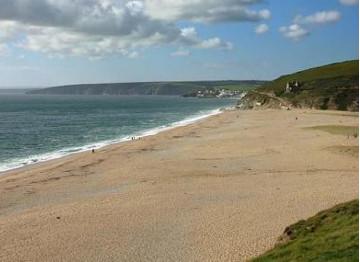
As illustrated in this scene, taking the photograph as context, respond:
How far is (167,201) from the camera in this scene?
80.9 ft

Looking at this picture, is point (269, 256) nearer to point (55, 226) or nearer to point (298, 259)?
point (298, 259)

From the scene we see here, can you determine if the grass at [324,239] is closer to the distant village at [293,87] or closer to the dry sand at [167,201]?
the dry sand at [167,201]

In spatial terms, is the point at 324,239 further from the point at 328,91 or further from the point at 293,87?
the point at 293,87

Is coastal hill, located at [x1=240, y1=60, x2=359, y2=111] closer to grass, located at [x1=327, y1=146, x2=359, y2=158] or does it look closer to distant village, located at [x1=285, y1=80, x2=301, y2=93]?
distant village, located at [x1=285, y1=80, x2=301, y2=93]

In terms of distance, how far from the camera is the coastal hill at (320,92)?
357 ft

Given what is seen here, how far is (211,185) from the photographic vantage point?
1119 inches

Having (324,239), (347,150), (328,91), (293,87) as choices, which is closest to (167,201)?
(324,239)

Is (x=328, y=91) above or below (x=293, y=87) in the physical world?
below

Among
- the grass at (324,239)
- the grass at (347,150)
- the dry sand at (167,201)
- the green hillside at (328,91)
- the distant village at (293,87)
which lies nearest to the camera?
the grass at (324,239)

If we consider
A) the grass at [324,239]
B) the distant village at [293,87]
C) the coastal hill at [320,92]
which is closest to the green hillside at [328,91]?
the coastal hill at [320,92]

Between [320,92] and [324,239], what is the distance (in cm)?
10742

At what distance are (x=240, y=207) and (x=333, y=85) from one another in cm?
10226

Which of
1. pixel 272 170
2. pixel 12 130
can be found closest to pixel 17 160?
pixel 272 170

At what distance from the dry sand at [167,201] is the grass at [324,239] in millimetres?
1605
